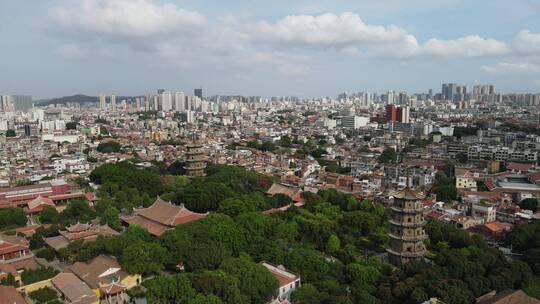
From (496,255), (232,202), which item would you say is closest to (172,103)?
(232,202)

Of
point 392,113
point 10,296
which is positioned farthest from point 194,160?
point 392,113

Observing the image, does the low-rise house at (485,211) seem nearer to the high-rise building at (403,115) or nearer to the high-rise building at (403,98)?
the high-rise building at (403,115)


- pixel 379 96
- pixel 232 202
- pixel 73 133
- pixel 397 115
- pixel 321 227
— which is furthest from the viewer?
pixel 379 96

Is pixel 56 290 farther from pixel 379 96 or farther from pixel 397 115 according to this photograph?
pixel 379 96

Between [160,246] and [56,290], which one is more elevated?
[160,246]

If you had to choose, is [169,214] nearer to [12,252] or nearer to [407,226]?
[12,252]

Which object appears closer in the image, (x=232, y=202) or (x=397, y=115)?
(x=232, y=202)

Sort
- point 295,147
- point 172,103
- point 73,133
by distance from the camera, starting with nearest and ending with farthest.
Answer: point 295,147 → point 73,133 → point 172,103

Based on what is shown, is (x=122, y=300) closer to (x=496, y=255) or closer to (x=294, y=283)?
(x=294, y=283)
